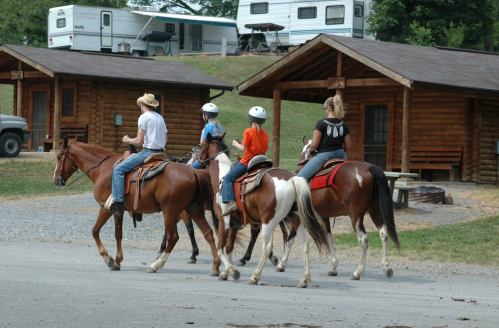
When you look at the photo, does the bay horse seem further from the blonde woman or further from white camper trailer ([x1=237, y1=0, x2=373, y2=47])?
white camper trailer ([x1=237, y1=0, x2=373, y2=47])

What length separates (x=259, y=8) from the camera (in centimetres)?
5559

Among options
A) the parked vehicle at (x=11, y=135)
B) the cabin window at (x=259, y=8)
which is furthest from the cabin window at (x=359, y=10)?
the parked vehicle at (x=11, y=135)

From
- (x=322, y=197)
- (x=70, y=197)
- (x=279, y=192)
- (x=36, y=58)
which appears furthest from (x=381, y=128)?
(x=279, y=192)

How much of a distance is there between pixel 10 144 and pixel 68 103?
11.5 ft

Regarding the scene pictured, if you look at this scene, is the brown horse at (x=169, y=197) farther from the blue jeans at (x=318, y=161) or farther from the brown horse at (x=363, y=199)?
the brown horse at (x=363, y=199)

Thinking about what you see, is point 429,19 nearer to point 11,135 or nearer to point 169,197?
point 11,135

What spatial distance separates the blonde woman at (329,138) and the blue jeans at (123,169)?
2395 mm

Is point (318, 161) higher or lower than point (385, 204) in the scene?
higher

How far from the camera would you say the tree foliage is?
49094mm

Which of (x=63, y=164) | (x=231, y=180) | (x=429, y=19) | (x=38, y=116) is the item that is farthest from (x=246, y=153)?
(x=429, y=19)

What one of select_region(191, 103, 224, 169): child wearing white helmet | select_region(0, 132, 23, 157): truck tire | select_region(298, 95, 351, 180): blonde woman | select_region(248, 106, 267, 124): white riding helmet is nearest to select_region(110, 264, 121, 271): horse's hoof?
select_region(191, 103, 224, 169): child wearing white helmet

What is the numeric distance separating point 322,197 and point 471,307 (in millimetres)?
3710

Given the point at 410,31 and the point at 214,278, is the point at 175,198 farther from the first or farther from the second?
the point at 410,31

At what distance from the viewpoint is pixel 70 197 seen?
2312 cm
